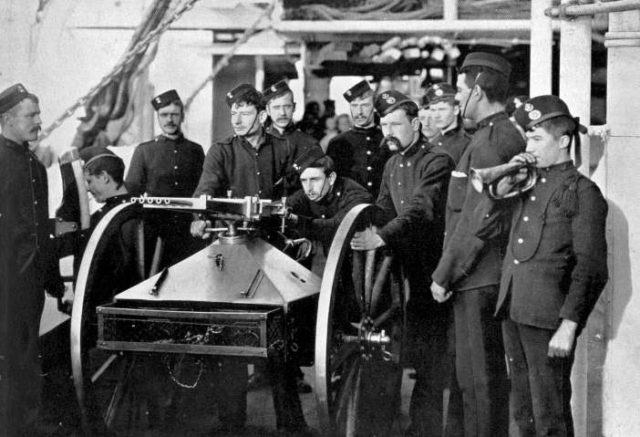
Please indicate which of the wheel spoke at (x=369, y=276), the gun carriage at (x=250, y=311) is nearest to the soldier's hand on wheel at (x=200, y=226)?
the gun carriage at (x=250, y=311)

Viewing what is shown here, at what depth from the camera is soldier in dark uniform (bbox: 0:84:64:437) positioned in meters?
4.18

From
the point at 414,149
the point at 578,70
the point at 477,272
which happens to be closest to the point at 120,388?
the point at 477,272

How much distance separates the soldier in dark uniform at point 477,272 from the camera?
3.61 meters

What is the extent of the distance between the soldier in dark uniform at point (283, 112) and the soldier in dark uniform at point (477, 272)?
1.38 metres

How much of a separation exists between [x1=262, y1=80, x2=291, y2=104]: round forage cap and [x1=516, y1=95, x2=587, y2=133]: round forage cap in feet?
6.17

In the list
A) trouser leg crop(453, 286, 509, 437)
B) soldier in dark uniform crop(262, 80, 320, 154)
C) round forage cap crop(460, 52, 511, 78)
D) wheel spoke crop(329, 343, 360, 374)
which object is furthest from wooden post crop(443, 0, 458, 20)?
wheel spoke crop(329, 343, 360, 374)

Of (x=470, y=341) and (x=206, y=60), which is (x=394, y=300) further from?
(x=206, y=60)

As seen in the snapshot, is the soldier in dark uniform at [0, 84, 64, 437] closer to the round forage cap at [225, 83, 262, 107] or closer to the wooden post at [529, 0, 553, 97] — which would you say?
the round forage cap at [225, 83, 262, 107]

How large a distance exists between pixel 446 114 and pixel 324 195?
0.83 metres

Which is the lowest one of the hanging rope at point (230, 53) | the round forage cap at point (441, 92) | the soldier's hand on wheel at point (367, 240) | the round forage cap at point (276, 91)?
the soldier's hand on wheel at point (367, 240)

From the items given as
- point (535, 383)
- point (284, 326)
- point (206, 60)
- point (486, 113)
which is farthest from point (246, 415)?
point (206, 60)

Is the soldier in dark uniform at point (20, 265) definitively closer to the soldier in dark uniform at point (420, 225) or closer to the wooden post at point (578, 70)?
the soldier in dark uniform at point (420, 225)

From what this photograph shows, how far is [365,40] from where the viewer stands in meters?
5.62

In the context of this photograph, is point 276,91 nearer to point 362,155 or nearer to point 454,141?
point 362,155
